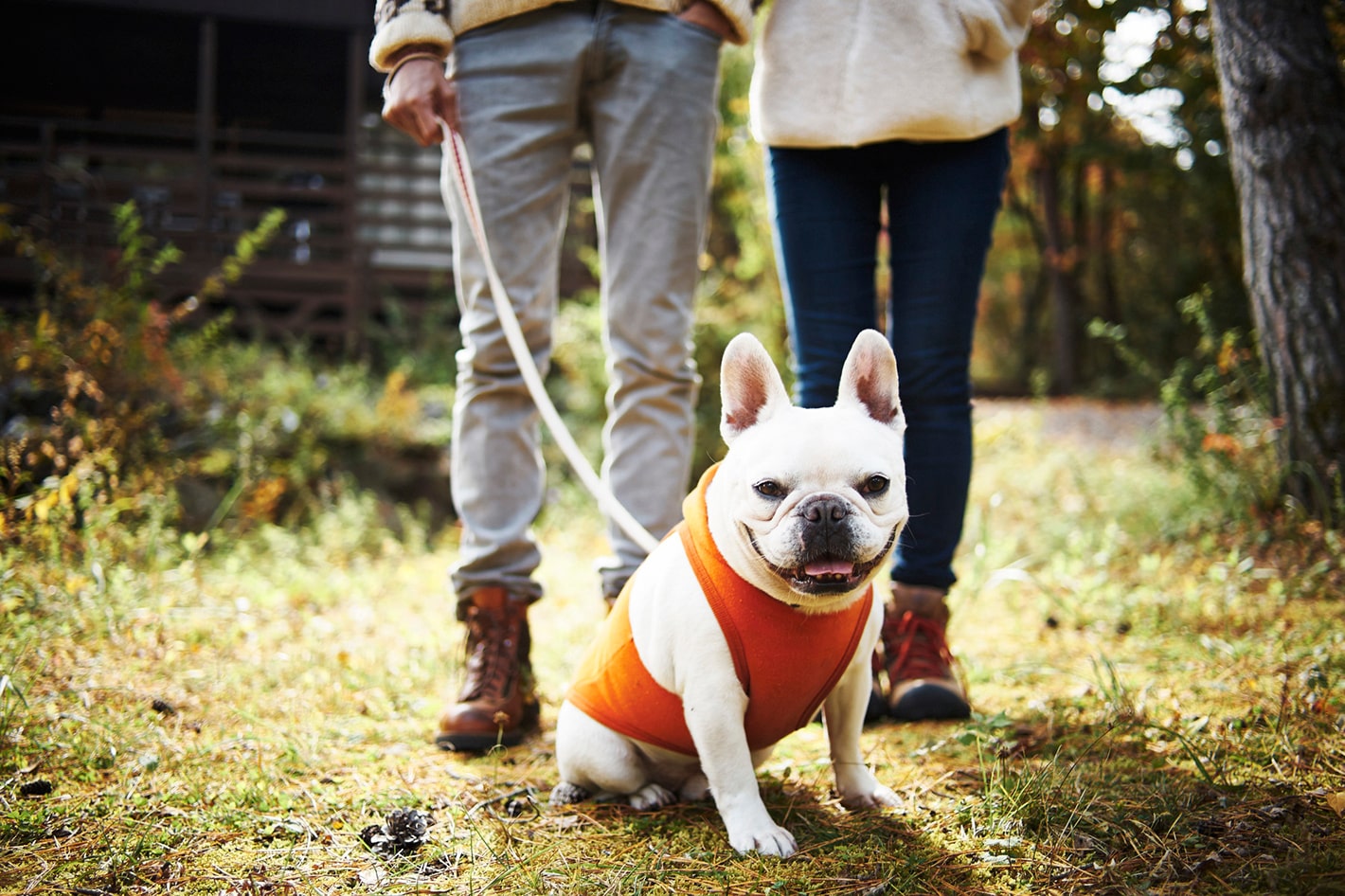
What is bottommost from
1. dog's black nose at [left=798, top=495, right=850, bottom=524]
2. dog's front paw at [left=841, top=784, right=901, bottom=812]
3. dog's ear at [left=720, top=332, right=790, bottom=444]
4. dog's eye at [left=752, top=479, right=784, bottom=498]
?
dog's front paw at [left=841, top=784, right=901, bottom=812]

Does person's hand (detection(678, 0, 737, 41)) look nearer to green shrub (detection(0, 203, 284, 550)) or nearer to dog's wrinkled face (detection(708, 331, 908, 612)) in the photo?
dog's wrinkled face (detection(708, 331, 908, 612))

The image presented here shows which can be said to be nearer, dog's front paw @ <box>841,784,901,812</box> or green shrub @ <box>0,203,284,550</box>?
dog's front paw @ <box>841,784,901,812</box>

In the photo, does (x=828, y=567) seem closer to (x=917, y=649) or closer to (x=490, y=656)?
(x=917, y=649)

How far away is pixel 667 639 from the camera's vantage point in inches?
67.7

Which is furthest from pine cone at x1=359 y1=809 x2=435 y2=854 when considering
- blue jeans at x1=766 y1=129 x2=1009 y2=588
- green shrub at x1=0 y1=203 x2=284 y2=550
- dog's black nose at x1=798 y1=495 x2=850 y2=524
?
green shrub at x1=0 y1=203 x2=284 y2=550

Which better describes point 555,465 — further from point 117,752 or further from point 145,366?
point 117,752

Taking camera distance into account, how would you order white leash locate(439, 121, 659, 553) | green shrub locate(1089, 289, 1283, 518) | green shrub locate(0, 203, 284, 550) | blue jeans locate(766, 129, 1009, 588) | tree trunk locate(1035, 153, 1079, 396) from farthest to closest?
tree trunk locate(1035, 153, 1079, 396)
green shrub locate(1089, 289, 1283, 518)
green shrub locate(0, 203, 284, 550)
blue jeans locate(766, 129, 1009, 588)
white leash locate(439, 121, 659, 553)

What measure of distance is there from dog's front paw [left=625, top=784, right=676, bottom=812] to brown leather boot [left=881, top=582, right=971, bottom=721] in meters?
0.70

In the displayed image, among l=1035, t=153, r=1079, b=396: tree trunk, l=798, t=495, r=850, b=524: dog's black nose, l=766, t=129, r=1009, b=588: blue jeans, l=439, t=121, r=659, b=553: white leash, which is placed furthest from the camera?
l=1035, t=153, r=1079, b=396: tree trunk

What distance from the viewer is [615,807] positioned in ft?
6.33

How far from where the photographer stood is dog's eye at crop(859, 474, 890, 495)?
1636mm

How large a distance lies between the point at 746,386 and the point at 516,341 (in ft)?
2.34

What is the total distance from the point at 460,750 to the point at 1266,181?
3.39 meters

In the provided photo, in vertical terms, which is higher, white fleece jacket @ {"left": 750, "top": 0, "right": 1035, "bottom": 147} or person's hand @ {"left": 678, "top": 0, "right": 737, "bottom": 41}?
person's hand @ {"left": 678, "top": 0, "right": 737, "bottom": 41}
